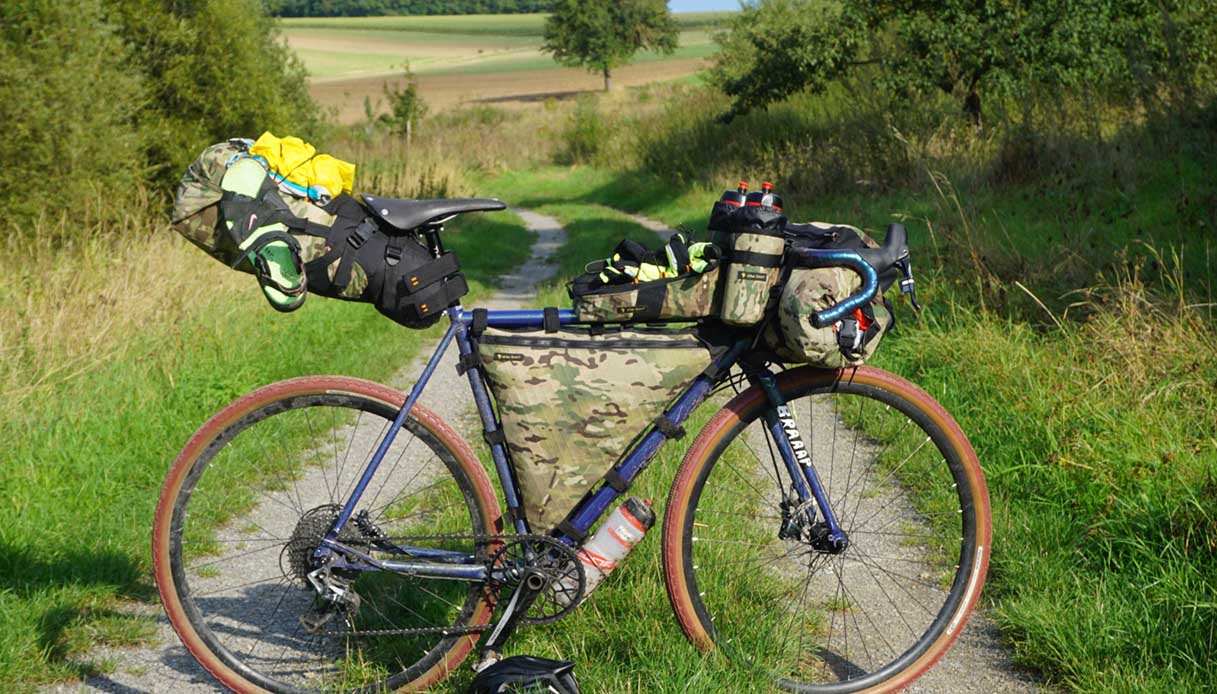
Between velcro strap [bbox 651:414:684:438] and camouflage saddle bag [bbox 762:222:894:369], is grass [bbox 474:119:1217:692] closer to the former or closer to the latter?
velcro strap [bbox 651:414:684:438]

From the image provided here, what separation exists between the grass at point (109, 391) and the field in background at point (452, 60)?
45.8m

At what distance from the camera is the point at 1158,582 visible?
3.70 metres

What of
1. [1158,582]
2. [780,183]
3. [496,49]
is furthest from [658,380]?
[496,49]

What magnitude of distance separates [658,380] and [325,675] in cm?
142

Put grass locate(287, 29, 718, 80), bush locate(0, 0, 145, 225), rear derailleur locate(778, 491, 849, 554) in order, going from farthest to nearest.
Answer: grass locate(287, 29, 718, 80)
bush locate(0, 0, 145, 225)
rear derailleur locate(778, 491, 849, 554)

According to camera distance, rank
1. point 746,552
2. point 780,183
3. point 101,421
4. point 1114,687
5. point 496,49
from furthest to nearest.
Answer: point 496,49 < point 780,183 < point 101,421 < point 746,552 < point 1114,687

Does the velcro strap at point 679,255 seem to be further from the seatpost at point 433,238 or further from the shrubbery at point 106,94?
the shrubbery at point 106,94

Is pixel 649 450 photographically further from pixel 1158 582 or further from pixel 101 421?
pixel 101 421

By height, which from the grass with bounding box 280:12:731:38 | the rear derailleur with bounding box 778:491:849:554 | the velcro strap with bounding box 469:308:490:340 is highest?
the velcro strap with bounding box 469:308:490:340

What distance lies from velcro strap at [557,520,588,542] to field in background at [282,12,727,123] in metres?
51.0

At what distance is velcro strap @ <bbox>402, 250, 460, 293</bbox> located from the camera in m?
3.22

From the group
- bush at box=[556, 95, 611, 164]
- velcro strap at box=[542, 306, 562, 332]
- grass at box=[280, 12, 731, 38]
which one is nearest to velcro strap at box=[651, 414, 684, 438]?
velcro strap at box=[542, 306, 562, 332]

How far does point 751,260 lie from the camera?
3143 mm

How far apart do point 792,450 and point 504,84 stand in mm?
71964
